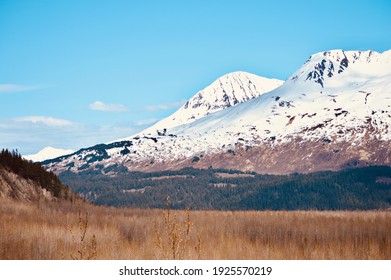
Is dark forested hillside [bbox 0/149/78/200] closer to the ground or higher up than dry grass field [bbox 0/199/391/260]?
higher up

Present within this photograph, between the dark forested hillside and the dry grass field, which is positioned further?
the dark forested hillside

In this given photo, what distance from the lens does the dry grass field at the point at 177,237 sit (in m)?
26.2

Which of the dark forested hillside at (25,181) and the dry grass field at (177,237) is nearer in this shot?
the dry grass field at (177,237)

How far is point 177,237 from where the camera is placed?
847 inches

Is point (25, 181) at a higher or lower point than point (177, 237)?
higher

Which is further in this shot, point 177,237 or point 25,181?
point 25,181

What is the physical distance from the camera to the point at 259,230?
4425cm

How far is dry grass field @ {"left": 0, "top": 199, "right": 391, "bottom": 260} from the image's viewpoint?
1033 inches

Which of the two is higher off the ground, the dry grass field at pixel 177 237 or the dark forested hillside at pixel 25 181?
the dark forested hillside at pixel 25 181

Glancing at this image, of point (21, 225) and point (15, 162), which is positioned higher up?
point (15, 162)
